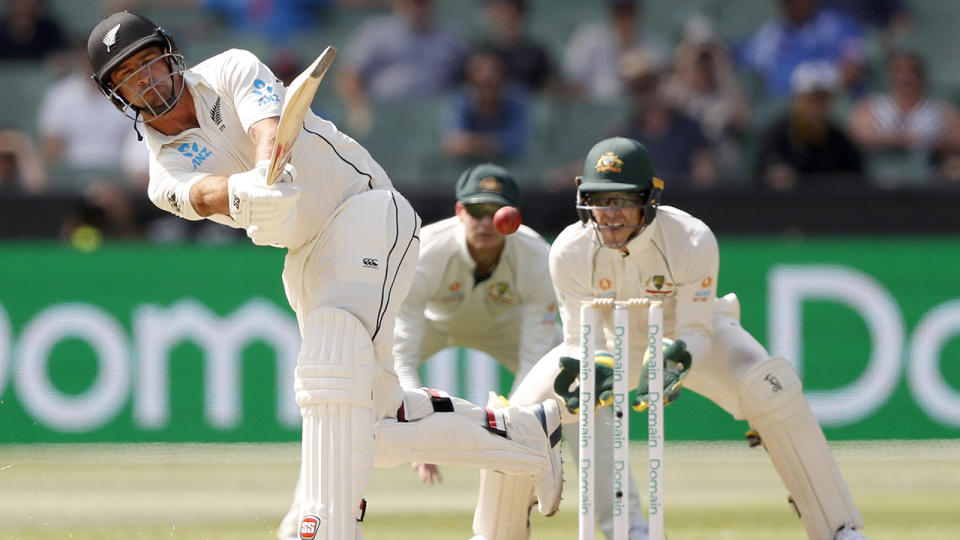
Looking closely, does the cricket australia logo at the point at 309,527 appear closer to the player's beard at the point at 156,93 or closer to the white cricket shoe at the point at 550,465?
the white cricket shoe at the point at 550,465

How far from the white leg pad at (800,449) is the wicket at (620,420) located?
40.6 inches

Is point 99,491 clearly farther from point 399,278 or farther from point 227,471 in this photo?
point 399,278

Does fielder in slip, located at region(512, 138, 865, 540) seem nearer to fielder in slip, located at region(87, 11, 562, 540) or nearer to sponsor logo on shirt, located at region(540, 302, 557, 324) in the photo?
fielder in slip, located at region(87, 11, 562, 540)

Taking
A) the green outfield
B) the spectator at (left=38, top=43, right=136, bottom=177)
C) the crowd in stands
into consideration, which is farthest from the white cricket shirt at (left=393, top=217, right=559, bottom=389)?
the spectator at (left=38, top=43, right=136, bottom=177)

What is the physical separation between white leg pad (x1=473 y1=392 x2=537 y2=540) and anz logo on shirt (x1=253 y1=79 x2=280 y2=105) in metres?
1.48

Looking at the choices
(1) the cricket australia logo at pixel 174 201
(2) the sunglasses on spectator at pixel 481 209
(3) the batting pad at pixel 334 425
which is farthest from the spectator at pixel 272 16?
(3) the batting pad at pixel 334 425

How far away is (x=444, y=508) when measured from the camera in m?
6.44

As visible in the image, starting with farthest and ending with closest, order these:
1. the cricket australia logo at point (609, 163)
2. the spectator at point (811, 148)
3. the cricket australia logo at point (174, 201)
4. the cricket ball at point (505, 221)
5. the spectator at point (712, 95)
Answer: the spectator at point (712, 95) → the spectator at point (811, 148) → the cricket ball at point (505, 221) → the cricket australia logo at point (609, 163) → the cricket australia logo at point (174, 201)

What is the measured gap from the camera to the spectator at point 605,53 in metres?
10.5

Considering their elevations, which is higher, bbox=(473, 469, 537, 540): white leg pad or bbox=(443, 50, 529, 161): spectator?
bbox=(443, 50, 529, 161): spectator

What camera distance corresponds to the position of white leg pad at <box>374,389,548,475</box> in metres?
4.43

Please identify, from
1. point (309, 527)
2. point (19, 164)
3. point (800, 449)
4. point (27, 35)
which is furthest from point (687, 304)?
point (27, 35)

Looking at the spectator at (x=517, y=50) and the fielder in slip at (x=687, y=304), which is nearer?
the fielder in slip at (x=687, y=304)

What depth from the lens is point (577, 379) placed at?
446 cm
